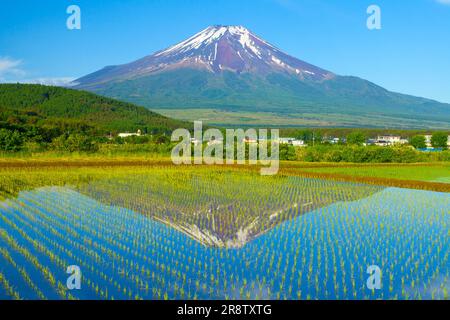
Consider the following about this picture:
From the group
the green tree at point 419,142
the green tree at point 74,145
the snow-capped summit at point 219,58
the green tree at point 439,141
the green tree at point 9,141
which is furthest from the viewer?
the snow-capped summit at point 219,58

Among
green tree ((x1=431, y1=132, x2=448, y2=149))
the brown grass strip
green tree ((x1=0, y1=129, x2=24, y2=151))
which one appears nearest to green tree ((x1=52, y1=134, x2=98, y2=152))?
green tree ((x1=0, y1=129, x2=24, y2=151))

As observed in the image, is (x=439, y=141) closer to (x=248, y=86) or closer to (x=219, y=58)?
(x=248, y=86)

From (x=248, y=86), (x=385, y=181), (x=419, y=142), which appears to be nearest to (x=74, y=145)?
(x=385, y=181)

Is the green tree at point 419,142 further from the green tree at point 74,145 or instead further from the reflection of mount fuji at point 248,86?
the reflection of mount fuji at point 248,86

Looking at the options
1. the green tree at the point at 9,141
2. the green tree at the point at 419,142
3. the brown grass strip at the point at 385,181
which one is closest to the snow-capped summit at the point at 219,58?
the green tree at the point at 419,142
